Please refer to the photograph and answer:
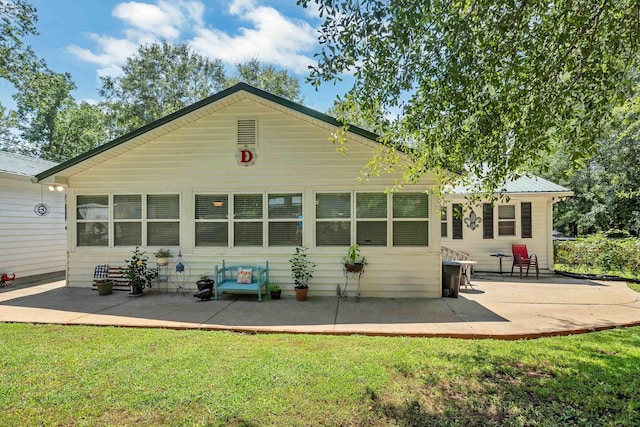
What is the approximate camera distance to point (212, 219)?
24.6ft

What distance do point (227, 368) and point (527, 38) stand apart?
17.1 feet

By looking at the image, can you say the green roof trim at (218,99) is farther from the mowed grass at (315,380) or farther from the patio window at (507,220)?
the patio window at (507,220)

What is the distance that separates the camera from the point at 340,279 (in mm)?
7184

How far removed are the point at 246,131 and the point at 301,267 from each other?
3500 millimetres

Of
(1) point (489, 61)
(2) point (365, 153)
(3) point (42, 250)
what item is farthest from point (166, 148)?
(1) point (489, 61)

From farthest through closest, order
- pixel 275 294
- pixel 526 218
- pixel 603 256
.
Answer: pixel 526 218, pixel 603 256, pixel 275 294

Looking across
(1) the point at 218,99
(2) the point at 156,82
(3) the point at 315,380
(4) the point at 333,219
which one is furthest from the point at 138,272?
(2) the point at 156,82

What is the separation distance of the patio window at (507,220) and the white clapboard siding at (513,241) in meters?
0.11

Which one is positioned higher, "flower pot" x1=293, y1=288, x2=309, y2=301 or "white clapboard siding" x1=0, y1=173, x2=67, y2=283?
"white clapboard siding" x1=0, y1=173, x2=67, y2=283

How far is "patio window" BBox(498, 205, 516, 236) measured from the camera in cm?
1027

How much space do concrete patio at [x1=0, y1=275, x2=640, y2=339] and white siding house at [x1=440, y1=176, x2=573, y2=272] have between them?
2.56 metres

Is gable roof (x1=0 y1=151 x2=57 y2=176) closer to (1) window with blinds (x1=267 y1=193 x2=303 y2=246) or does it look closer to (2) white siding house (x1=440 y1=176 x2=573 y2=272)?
(1) window with blinds (x1=267 y1=193 x2=303 y2=246)

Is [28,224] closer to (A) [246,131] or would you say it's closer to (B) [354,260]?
(A) [246,131]

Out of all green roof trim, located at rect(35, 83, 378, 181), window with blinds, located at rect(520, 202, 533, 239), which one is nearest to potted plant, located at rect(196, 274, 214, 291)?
green roof trim, located at rect(35, 83, 378, 181)
